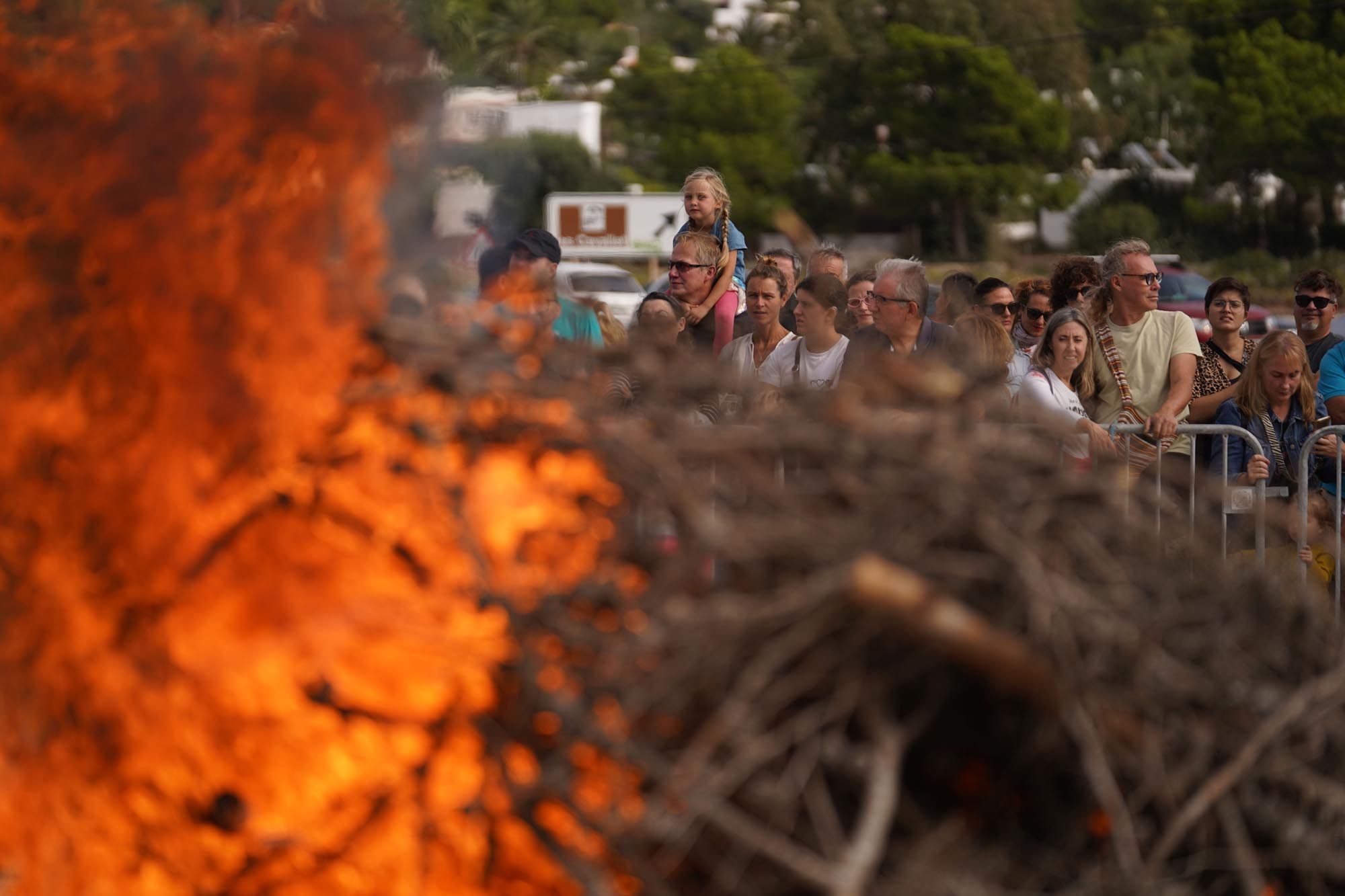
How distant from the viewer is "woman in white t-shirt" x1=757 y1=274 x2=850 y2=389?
693 cm

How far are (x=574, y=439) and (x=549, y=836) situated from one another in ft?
2.84

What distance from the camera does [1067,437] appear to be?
13.9 ft

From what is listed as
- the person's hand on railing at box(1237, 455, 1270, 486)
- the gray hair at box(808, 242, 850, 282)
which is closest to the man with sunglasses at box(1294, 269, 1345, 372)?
the person's hand on railing at box(1237, 455, 1270, 486)

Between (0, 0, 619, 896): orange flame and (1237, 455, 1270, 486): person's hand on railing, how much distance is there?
4784 mm

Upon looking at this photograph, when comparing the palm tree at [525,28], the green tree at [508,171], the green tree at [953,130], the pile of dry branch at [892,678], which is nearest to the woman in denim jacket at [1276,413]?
the green tree at [508,171]

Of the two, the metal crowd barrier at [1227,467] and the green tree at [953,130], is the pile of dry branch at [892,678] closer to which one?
the metal crowd barrier at [1227,467]

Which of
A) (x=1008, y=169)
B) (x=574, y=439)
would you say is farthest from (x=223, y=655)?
(x=1008, y=169)

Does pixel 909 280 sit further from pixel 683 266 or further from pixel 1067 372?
pixel 683 266

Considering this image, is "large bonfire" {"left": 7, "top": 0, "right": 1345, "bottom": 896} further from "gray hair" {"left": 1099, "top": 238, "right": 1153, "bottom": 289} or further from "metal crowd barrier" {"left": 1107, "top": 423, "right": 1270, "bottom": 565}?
"gray hair" {"left": 1099, "top": 238, "right": 1153, "bottom": 289}

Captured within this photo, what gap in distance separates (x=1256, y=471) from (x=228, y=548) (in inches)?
211

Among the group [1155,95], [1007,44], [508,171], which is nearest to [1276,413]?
[508,171]

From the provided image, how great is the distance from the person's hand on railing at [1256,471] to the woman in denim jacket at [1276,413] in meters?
0.04

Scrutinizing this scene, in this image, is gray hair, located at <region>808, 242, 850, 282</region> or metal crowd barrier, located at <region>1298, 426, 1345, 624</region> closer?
metal crowd barrier, located at <region>1298, 426, 1345, 624</region>

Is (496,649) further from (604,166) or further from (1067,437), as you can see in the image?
(604,166)
